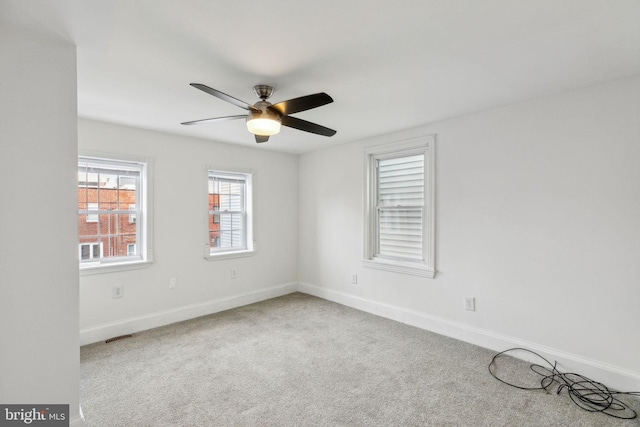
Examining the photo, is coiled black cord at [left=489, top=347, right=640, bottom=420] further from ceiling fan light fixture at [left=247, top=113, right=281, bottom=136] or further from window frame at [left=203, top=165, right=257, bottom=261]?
window frame at [left=203, top=165, right=257, bottom=261]

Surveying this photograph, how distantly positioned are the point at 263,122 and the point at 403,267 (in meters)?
2.50

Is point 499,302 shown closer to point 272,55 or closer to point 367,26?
point 367,26

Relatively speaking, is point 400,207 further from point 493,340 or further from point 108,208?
point 108,208

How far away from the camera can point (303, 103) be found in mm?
2160

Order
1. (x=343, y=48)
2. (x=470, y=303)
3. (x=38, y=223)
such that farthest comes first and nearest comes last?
1. (x=470, y=303)
2. (x=343, y=48)
3. (x=38, y=223)

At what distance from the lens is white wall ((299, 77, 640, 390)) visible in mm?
2410

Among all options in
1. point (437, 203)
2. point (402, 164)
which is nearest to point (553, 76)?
point (437, 203)

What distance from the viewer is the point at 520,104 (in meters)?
2.88

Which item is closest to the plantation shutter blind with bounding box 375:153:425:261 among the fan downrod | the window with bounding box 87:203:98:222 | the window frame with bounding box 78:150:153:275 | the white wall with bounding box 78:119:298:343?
the white wall with bounding box 78:119:298:343

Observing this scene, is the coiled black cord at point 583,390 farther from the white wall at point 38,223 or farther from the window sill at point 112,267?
the window sill at point 112,267

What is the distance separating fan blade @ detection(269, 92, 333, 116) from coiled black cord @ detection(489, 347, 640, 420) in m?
2.62

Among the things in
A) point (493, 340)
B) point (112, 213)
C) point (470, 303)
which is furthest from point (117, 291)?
point (493, 340)

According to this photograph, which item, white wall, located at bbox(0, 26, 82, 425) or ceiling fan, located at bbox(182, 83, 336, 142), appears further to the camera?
ceiling fan, located at bbox(182, 83, 336, 142)

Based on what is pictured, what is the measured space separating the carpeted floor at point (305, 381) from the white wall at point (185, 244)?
1.09ft
